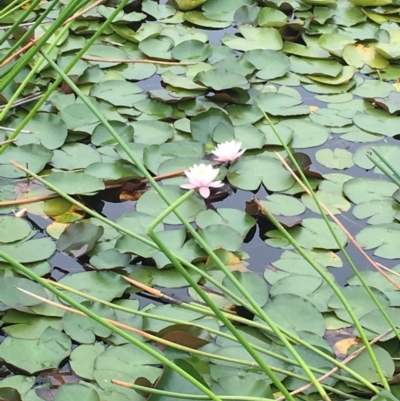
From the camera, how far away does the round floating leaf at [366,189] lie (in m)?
1.47

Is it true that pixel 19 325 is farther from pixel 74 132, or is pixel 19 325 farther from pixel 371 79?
pixel 371 79

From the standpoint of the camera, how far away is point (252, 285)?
1.21 m

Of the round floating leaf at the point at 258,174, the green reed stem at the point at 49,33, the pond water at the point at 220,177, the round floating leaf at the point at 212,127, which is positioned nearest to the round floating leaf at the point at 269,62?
the pond water at the point at 220,177

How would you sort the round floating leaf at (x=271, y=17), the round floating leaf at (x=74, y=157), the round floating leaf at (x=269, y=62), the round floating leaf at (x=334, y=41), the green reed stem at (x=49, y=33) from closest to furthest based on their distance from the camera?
the green reed stem at (x=49, y=33)
the round floating leaf at (x=74, y=157)
the round floating leaf at (x=269, y=62)
the round floating leaf at (x=334, y=41)
the round floating leaf at (x=271, y=17)

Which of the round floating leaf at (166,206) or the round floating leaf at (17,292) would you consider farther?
the round floating leaf at (166,206)

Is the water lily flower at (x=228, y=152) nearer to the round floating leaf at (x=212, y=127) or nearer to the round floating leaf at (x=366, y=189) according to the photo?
the round floating leaf at (x=212, y=127)

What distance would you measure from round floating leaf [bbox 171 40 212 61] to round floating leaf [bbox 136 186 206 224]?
65 centimetres

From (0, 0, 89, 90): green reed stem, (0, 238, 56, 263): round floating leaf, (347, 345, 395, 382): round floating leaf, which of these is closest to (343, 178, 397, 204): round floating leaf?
(347, 345, 395, 382): round floating leaf

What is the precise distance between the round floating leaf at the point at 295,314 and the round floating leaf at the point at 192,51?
100 centimetres

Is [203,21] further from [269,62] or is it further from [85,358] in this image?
[85,358]

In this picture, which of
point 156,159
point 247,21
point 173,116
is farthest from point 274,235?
point 247,21

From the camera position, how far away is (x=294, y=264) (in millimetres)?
1293

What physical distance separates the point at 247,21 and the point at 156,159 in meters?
0.84

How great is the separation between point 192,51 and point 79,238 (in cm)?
89
